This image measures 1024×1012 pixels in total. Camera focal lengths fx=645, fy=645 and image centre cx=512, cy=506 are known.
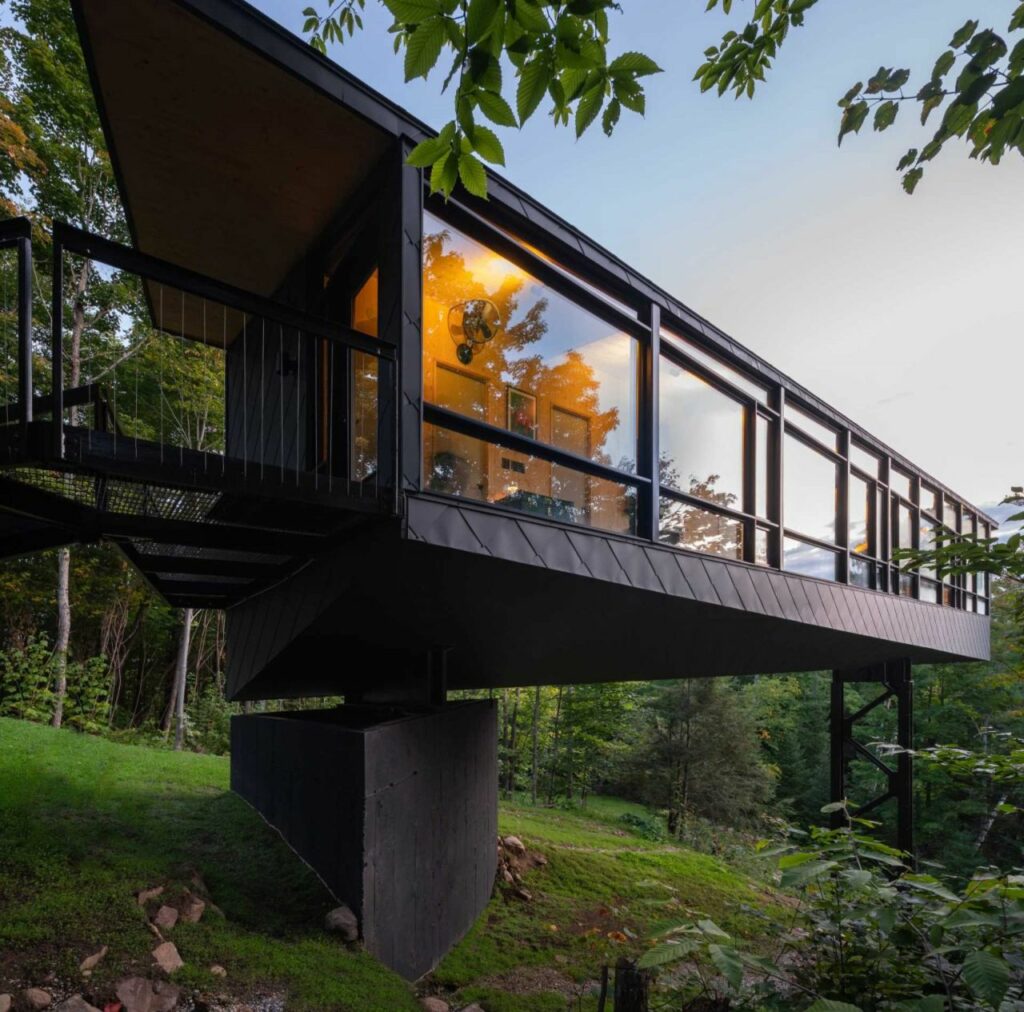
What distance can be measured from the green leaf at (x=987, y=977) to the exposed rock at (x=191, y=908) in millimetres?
3938

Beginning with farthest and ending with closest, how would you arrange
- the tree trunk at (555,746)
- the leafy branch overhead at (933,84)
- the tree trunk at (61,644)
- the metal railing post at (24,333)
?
the tree trunk at (555,746)
the tree trunk at (61,644)
the metal railing post at (24,333)
the leafy branch overhead at (933,84)

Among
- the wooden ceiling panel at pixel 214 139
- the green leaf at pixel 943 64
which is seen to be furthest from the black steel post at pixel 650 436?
the green leaf at pixel 943 64

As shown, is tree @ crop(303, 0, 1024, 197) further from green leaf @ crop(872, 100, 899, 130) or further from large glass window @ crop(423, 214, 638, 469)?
large glass window @ crop(423, 214, 638, 469)

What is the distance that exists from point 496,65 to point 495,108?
102 millimetres

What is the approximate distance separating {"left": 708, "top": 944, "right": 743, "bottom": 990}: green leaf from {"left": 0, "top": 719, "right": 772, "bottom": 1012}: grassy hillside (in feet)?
0.66

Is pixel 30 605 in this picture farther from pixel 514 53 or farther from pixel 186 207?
pixel 514 53

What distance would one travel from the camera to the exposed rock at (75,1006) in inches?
110

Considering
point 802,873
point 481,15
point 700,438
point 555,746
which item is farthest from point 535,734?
point 481,15

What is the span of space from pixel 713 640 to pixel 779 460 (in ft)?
6.46

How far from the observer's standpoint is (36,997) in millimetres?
2867

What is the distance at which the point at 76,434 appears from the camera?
260 centimetres

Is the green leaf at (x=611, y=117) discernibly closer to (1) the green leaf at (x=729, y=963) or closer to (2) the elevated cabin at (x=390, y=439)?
(2) the elevated cabin at (x=390, y=439)

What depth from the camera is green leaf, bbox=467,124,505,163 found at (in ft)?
5.54

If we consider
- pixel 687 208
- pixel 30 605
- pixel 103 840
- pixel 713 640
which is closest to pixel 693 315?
pixel 713 640
